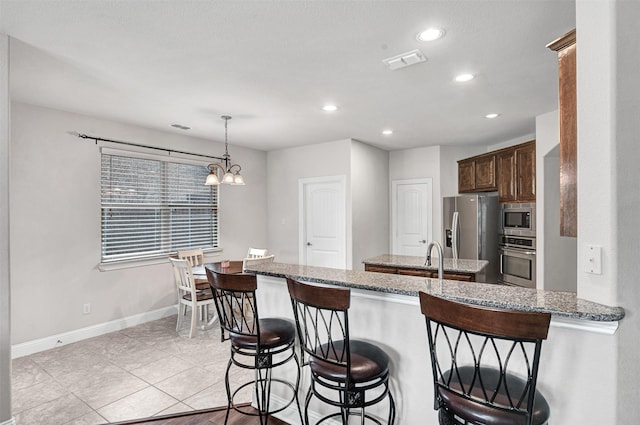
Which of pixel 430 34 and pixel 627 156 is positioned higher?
pixel 430 34

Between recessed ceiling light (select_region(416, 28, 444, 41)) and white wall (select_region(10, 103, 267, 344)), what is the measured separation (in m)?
3.77

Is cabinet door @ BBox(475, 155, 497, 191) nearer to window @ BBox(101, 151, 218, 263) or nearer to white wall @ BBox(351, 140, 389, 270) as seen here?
white wall @ BBox(351, 140, 389, 270)

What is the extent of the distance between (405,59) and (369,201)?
338 cm

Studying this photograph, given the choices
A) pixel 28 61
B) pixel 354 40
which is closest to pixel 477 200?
pixel 354 40

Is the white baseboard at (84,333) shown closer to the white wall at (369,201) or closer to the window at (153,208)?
the window at (153,208)

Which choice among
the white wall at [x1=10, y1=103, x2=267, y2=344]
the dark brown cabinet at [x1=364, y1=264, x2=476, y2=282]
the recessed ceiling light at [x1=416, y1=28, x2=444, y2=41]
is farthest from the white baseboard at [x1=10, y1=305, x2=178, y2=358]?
the recessed ceiling light at [x1=416, y1=28, x2=444, y2=41]

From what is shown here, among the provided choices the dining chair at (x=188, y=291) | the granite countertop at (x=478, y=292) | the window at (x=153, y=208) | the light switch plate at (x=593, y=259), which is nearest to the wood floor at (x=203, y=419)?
the granite countertop at (x=478, y=292)

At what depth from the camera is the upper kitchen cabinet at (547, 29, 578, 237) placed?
165 cm

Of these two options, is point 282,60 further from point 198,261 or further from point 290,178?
point 290,178

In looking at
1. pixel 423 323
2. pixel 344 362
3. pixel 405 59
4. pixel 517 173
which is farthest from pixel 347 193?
pixel 344 362

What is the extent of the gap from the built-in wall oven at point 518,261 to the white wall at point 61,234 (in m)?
4.80

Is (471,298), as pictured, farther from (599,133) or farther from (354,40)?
(354,40)

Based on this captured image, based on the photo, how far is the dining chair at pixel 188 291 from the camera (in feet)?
12.7

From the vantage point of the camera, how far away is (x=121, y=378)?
294 centimetres
